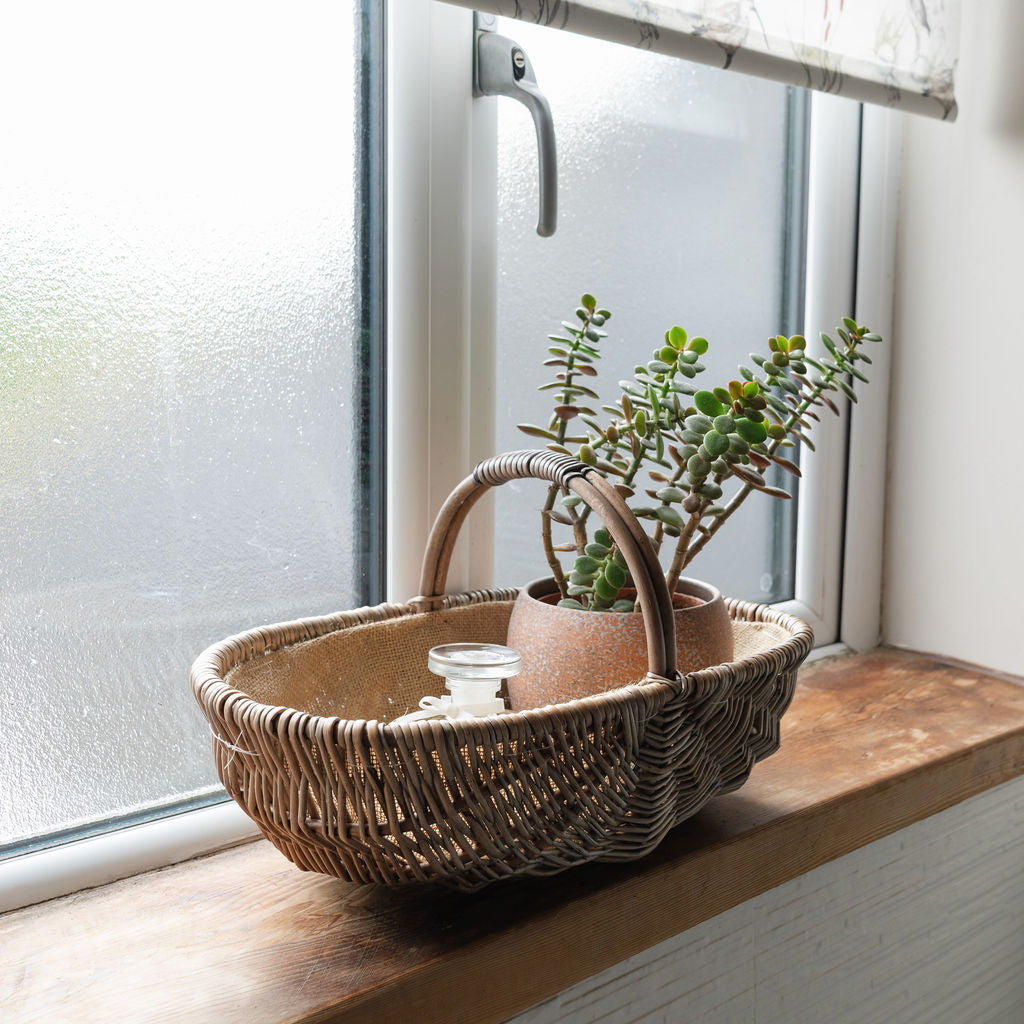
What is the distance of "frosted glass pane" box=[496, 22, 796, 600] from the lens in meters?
1.00

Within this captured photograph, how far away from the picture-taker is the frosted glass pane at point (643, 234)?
3.28 ft

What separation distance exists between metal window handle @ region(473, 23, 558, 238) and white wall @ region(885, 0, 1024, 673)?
61 cm

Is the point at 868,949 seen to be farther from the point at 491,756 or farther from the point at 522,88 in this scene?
the point at 522,88

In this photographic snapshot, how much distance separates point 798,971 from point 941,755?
0.85ft

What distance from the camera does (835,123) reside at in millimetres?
1231

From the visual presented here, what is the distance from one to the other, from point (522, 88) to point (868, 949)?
88cm

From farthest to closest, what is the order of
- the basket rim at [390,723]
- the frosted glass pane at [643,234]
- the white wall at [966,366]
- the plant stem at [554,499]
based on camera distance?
the white wall at [966,366] → the frosted glass pane at [643,234] → the plant stem at [554,499] → the basket rim at [390,723]

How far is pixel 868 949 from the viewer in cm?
96

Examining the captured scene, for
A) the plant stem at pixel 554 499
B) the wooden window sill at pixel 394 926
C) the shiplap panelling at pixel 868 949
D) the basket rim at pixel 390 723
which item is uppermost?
the plant stem at pixel 554 499

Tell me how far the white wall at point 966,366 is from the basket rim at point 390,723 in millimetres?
501

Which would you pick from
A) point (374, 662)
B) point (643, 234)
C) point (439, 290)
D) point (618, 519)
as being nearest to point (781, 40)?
point (643, 234)

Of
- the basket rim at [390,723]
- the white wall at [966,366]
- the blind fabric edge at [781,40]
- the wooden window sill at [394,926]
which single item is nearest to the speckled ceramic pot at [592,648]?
the basket rim at [390,723]

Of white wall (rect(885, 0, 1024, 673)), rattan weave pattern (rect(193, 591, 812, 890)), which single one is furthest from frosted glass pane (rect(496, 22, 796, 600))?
rattan weave pattern (rect(193, 591, 812, 890))

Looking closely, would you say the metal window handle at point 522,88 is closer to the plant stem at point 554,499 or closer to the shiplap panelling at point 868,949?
the plant stem at point 554,499
